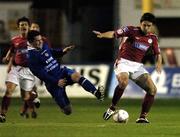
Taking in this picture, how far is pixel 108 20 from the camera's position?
42.2 metres

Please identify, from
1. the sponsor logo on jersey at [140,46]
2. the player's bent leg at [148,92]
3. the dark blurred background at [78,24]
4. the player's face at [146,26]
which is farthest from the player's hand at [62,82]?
the dark blurred background at [78,24]

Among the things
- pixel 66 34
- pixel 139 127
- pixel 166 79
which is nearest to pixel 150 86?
pixel 139 127

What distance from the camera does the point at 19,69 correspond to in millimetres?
19500

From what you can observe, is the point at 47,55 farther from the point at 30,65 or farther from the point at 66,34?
the point at 66,34

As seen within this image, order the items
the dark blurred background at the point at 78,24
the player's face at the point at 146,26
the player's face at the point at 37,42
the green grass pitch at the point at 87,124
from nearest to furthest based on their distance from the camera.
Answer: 1. the green grass pitch at the point at 87,124
2. the player's face at the point at 37,42
3. the player's face at the point at 146,26
4. the dark blurred background at the point at 78,24

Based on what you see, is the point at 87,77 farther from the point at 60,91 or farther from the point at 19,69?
the point at 60,91

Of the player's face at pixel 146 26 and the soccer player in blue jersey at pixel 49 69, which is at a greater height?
the player's face at pixel 146 26

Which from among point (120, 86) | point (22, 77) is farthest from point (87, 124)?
point (22, 77)

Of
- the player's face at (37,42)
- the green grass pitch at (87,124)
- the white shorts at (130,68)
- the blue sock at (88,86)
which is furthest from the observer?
the white shorts at (130,68)

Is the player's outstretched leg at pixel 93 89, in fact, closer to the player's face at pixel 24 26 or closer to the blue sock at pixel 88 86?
the blue sock at pixel 88 86

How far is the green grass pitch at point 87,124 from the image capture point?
15.1 meters

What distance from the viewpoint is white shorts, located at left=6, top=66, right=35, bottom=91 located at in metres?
19.3

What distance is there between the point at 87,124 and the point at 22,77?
2689 millimetres

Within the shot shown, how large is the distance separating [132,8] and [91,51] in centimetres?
273
